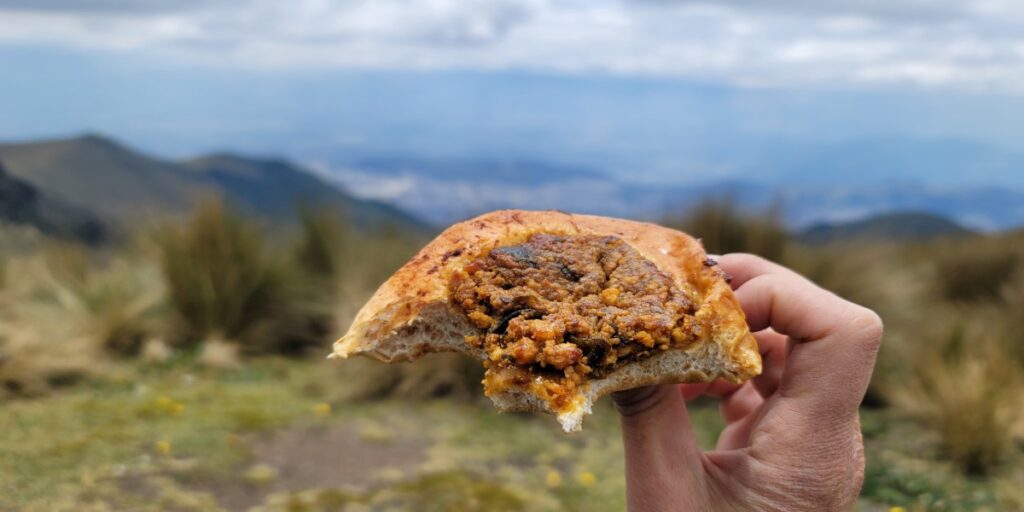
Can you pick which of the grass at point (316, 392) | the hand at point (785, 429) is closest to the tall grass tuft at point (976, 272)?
the grass at point (316, 392)

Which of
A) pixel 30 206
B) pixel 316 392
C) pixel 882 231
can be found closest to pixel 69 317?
pixel 316 392

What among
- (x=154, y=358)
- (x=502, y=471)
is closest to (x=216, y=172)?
(x=154, y=358)

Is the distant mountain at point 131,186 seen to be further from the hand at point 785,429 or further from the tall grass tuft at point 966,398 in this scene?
the hand at point 785,429

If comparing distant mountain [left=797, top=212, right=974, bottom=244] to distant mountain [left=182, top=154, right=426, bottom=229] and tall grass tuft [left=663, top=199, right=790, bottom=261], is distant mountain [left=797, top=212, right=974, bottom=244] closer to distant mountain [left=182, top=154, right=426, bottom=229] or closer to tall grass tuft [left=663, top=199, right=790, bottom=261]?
tall grass tuft [left=663, top=199, right=790, bottom=261]

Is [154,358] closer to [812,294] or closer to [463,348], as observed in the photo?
[463,348]

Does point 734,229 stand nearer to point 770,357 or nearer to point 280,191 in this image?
point 770,357

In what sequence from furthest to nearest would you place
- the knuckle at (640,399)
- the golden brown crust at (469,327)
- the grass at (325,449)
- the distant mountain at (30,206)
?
the distant mountain at (30,206)
the grass at (325,449)
the knuckle at (640,399)
the golden brown crust at (469,327)
